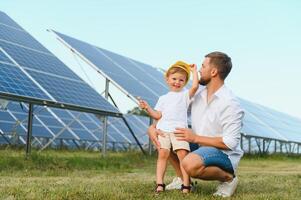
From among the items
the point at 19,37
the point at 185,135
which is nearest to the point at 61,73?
the point at 19,37

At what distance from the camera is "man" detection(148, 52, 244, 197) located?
500 centimetres

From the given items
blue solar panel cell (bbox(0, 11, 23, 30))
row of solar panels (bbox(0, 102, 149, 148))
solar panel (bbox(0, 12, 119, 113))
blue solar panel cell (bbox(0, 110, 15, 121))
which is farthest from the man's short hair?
blue solar panel cell (bbox(0, 110, 15, 121))

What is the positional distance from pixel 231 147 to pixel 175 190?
70 centimetres

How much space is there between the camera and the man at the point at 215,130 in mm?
5004

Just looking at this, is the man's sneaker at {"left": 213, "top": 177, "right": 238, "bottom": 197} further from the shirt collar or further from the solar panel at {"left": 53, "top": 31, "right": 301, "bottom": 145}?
the solar panel at {"left": 53, "top": 31, "right": 301, "bottom": 145}

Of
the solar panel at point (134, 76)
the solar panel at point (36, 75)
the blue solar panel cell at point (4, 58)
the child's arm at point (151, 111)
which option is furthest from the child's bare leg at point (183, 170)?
the solar panel at point (134, 76)

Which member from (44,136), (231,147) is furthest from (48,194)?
(44,136)

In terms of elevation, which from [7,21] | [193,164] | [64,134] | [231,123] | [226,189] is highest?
[7,21]

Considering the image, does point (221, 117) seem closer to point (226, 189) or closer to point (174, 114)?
point (174, 114)

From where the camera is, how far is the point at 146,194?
484cm

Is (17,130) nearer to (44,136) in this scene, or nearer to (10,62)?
(44,136)

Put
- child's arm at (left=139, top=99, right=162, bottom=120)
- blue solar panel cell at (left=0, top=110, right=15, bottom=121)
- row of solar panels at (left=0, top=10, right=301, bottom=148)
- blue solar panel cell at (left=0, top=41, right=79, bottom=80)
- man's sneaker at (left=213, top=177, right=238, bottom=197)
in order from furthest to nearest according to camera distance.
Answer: blue solar panel cell at (left=0, top=110, right=15, bottom=121) → blue solar panel cell at (left=0, top=41, right=79, bottom=80) → row of solar panels at (left=0, top=10, right=301, bottom=148) → child's arm at (left=139, top=99, right=162, bottom=120) → man's sneaker at (left=213, top=177, right=238, bottom=197)

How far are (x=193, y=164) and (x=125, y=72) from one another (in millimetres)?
13337

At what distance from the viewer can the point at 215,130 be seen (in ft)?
17.1
